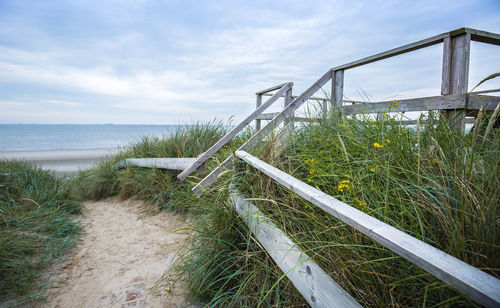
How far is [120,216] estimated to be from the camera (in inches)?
178

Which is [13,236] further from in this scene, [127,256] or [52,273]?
[127,256]

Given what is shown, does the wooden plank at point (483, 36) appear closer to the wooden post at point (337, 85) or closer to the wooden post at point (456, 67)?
the wooden post at point (456, 67)

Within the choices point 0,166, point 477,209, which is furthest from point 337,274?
point 0,166

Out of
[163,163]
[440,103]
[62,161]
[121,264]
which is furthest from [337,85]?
[62,161]

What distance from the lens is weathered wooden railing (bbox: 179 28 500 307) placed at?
71cm

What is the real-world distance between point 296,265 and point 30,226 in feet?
13.2

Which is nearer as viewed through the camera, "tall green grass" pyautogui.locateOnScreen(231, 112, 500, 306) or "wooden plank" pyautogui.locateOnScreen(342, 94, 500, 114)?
"tall green grass" pyautogui.locateOnScreen(231, 112, 500, 306)

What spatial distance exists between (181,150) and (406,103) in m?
3.97

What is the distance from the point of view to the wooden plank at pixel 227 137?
385cm

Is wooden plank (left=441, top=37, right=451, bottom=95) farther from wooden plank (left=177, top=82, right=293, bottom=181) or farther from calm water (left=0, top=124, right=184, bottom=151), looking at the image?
calm water (left=0, top=124, right=184, bottom=151)

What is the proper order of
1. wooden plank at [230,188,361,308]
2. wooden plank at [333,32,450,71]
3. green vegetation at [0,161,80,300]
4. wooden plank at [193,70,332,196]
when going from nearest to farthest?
1. wooden plank at [230,188,361,308]
2. green vegetation at [0,161,80,300]
3. wooden plank at [333,32,450,71]
4. wooden plank at [193,70,332,196]

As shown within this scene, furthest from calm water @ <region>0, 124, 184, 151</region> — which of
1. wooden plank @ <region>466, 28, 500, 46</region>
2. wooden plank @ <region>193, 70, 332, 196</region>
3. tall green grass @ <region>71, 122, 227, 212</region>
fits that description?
wooden plank @ <region>466, 28, 500, 46</region>

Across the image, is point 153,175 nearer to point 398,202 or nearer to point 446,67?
point 398,202

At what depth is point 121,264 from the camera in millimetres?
2955
